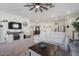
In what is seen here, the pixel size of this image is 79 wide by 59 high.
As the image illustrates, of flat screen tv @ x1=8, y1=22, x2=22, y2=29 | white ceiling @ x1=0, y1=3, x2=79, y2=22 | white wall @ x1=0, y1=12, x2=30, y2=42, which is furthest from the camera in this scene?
flat screen tv @ x1=8, y1=22, x2=22, y2=29

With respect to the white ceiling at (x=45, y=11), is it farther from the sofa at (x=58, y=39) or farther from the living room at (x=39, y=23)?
the sofa at (x=58, y=39)

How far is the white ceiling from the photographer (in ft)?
7.74

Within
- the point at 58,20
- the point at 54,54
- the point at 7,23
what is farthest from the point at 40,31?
the point at 7,23

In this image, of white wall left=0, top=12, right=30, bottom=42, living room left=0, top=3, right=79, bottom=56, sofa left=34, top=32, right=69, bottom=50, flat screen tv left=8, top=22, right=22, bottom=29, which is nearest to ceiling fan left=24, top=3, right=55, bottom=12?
living room left=0, top=3, right=79, bottom=56

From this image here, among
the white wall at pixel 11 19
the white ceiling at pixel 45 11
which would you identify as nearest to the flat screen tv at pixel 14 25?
the white wall at pixel 11 19

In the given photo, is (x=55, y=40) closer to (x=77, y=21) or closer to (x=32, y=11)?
(x=77, y=21)

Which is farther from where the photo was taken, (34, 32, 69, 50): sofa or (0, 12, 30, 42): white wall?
(34, 32, 69, 50): sofa

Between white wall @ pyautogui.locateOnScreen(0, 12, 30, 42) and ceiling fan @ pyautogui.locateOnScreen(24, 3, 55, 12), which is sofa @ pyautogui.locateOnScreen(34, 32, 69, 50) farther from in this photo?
ceiling fan @ pyautogui.locateOnScreen(24, 3, 55, 12)

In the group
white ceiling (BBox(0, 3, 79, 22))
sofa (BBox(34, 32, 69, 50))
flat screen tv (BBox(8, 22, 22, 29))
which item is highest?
white ceiling (BBox(0, 3, 79, 22))

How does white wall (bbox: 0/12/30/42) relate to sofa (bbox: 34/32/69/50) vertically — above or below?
above

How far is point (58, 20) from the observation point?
8.57 feet

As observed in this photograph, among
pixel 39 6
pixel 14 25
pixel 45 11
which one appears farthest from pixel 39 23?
pixel 14 25

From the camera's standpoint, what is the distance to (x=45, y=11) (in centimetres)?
251

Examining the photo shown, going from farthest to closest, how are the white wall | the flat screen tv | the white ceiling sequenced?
1. the flat screen tv
2. the white wall
3. the white ceiling
